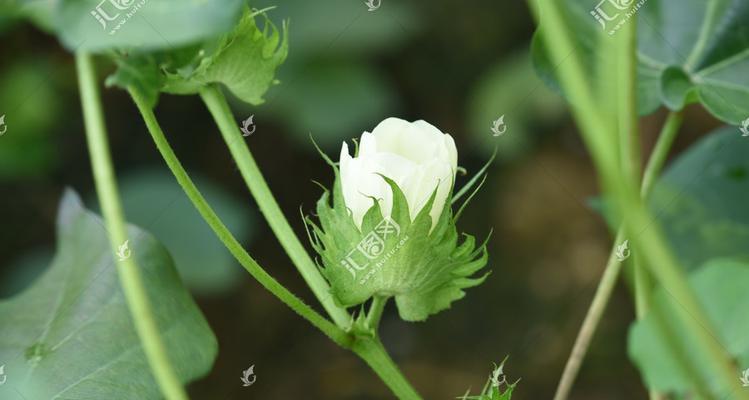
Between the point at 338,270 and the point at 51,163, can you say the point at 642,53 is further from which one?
the point at 51,163

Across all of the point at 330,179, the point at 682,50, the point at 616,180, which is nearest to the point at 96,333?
the point at 616,180

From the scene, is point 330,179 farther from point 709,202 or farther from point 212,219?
point 212,219

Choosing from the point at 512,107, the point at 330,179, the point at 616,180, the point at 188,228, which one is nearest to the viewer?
the point at 616,180

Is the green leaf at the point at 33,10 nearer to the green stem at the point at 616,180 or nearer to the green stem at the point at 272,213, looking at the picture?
the green stem at the point at 272,213

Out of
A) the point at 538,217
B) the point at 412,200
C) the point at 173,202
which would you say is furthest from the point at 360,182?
the point at 538,217

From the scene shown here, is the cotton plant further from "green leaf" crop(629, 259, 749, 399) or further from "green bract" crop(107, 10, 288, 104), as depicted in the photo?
"green leaf" crop(629, 259, 749, 399)
